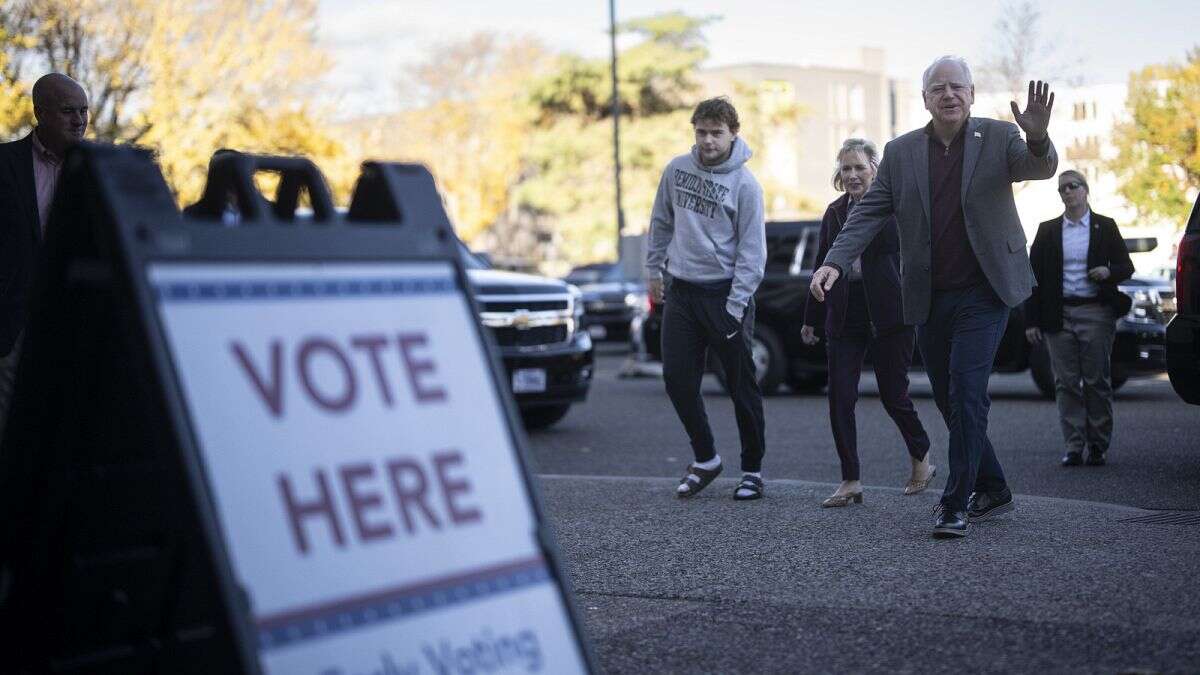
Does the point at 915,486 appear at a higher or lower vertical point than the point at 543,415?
higher

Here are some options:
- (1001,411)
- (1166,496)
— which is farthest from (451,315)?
(1001,411)

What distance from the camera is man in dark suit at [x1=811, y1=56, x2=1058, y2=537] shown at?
6324 mm

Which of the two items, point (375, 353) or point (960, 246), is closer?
point (375, 353)

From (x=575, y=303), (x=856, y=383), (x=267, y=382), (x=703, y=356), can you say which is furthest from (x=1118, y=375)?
(x=267, y=382)

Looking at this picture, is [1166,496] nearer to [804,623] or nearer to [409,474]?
[804,623]

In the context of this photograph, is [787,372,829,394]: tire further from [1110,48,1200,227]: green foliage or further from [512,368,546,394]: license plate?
[1110,48,1200,227]: green foliage

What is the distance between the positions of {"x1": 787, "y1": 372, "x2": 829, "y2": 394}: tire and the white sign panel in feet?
39.9

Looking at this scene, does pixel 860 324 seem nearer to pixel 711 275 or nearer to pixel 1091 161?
pixel 711 275

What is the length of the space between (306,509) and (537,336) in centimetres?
884

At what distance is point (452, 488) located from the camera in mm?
3096

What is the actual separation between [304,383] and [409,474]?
10.6 inches

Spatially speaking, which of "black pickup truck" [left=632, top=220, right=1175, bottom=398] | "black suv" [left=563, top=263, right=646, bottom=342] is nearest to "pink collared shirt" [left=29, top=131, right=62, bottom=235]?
"black pickup truck" [left=632, top=220, right=1175, bottom=398]

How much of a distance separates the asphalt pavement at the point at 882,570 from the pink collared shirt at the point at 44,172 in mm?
2291

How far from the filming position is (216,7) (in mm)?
29438
